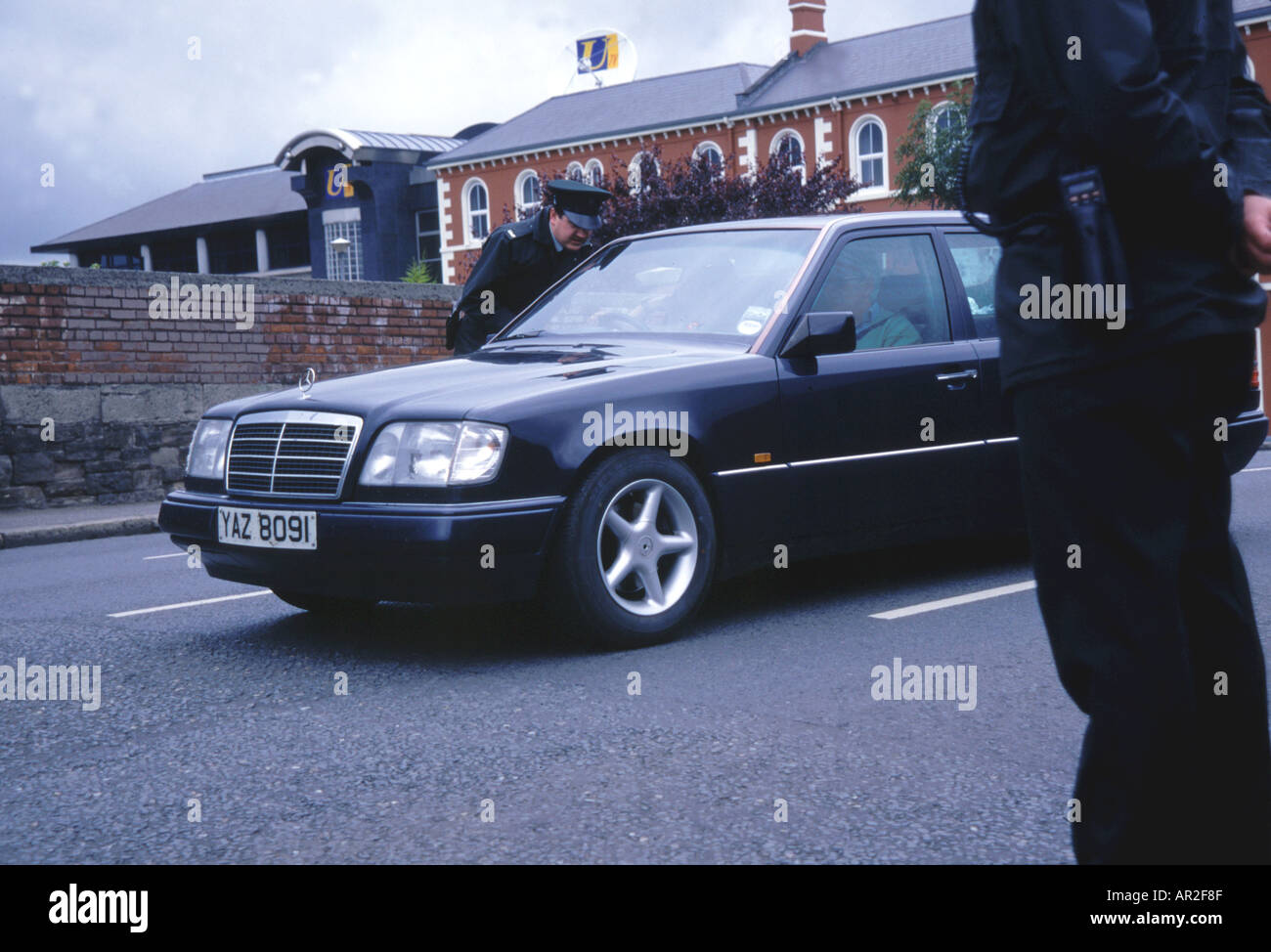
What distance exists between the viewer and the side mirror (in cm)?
556

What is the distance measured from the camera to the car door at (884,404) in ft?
18.6

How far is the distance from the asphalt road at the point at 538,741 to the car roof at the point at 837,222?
5.04ft

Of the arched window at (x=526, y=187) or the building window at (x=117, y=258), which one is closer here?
the arched window at (x=526, y=187)

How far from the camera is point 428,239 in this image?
5400 cm

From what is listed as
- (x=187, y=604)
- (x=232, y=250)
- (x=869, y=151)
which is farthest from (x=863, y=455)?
(x=232, y=250)

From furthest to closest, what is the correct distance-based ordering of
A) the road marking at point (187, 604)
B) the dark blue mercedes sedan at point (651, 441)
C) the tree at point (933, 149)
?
the tree at point (933, 149), the road marking at point (187, 604), the dark blue mercedes sedan at point (651, 441)

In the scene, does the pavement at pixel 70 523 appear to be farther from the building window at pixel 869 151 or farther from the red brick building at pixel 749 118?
the building window at pixel 869 151

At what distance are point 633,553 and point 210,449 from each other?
1.69 m

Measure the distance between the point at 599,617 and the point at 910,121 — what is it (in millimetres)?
34284

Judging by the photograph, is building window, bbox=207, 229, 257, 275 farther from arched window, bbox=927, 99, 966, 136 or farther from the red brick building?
arched window, bbox=927, 99, 966, 136

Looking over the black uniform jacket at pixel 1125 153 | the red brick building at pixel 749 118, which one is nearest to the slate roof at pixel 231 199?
the red brick building at pixel 749 118

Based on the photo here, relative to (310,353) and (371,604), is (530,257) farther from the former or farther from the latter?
(310,353)

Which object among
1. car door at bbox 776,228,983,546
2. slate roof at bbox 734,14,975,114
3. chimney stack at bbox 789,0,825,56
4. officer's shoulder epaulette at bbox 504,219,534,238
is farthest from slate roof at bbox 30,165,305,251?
car door at bbox 776,228,983,546

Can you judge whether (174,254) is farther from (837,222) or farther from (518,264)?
(837,222)
